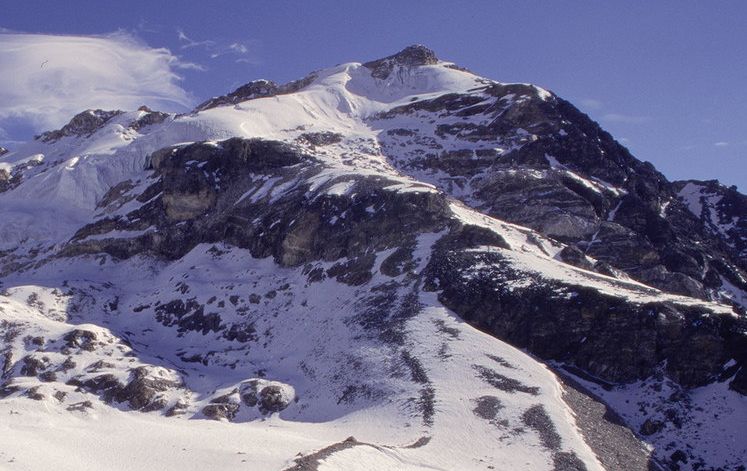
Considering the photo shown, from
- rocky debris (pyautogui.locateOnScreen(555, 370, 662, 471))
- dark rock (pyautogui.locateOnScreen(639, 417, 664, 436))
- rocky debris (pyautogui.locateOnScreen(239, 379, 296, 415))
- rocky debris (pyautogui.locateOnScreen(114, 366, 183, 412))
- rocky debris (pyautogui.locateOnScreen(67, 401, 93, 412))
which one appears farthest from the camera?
rocky debris (pyautogui.locateOnScreen(114, 366, 183, 412))

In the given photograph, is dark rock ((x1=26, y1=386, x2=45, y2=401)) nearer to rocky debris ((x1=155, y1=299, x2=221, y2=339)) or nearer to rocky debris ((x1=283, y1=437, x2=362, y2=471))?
rocky debris ((x1=155, y1=299, x2=221, y2=339))

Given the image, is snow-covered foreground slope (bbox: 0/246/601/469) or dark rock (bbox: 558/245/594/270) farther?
dark rock (bbox: 558/245/594/270)

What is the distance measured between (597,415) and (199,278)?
3835 cm

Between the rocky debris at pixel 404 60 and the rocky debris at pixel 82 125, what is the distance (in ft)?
154

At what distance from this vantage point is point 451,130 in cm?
9900

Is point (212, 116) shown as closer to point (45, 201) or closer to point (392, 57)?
point (45, 201)

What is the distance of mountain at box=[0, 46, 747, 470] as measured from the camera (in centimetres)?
3681

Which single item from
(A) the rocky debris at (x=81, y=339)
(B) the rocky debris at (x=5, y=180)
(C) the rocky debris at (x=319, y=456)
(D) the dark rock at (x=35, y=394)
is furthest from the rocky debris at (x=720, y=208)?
(B) the rocky debris at (x=5, y=180)

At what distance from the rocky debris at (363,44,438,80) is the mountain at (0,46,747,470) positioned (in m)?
30.8

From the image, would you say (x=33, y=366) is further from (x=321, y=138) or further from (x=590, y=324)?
(x=321, y=138)

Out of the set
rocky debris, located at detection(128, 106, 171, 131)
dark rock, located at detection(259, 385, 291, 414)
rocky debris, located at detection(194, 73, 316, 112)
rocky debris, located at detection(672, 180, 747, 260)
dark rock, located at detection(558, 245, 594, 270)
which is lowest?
dark rock, located at detection(259, 385, 291, 414)

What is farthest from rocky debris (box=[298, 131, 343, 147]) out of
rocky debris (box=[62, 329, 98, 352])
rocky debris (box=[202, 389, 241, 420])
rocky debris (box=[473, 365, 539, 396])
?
rocky debris (box=[473, 365, 539, 396])

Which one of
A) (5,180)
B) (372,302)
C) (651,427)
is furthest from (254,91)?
(651,427)

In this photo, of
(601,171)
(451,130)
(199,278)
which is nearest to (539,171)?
(601,171)
